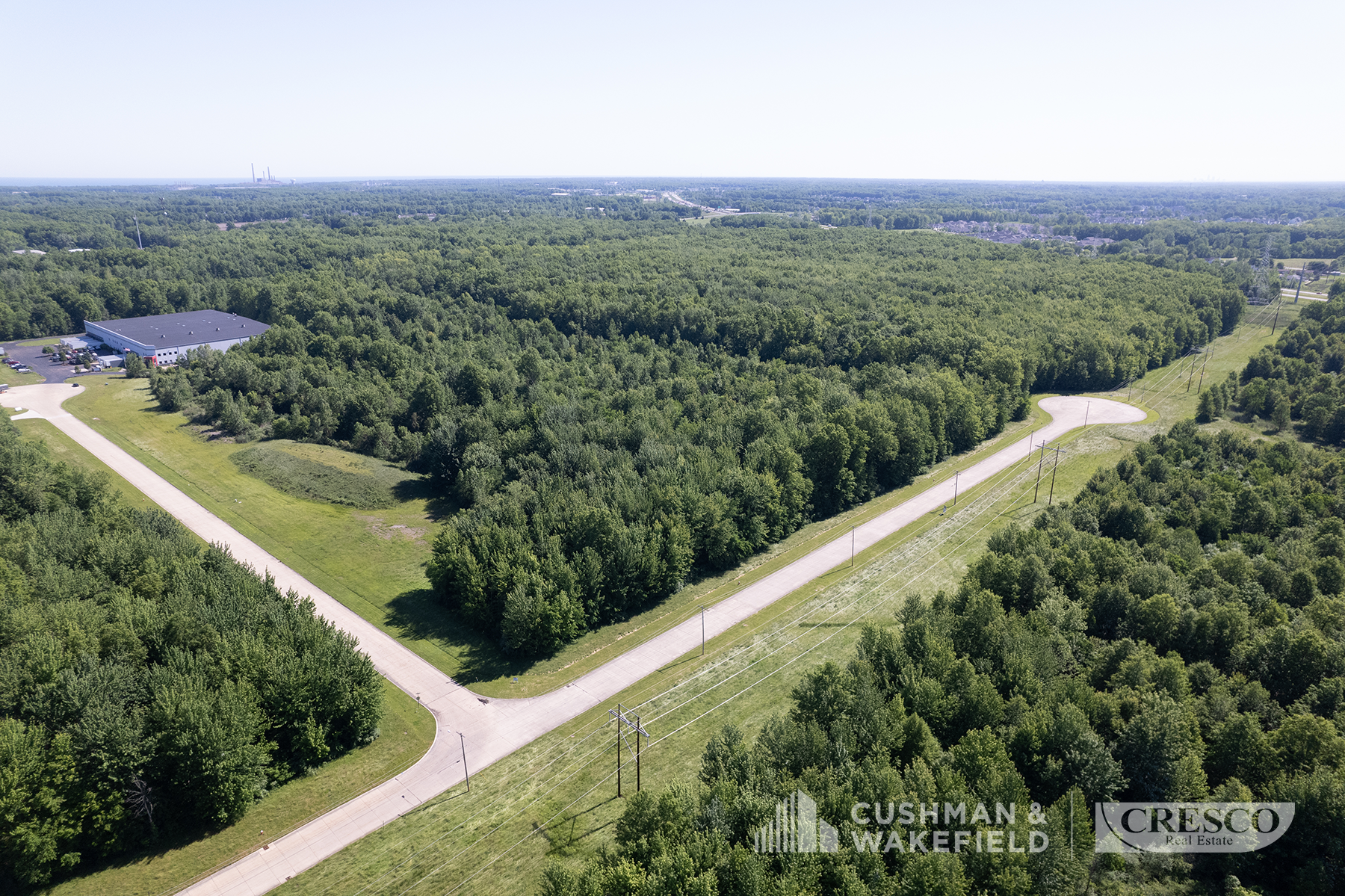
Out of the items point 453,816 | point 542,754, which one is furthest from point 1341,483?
point 453,816

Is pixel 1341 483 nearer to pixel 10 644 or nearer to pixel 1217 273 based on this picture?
pixel 10 644

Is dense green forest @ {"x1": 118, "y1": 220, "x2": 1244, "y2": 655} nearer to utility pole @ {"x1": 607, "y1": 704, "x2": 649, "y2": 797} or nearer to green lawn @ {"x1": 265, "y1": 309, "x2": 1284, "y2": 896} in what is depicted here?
green lawn @ {"x1": 265, "y1": 309, "x2": 1284, "y2": 896}

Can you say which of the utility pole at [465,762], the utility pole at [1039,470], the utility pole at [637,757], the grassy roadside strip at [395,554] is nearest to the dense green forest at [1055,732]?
the utility pole at [637,757]

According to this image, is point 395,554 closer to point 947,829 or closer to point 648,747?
point 648,747
